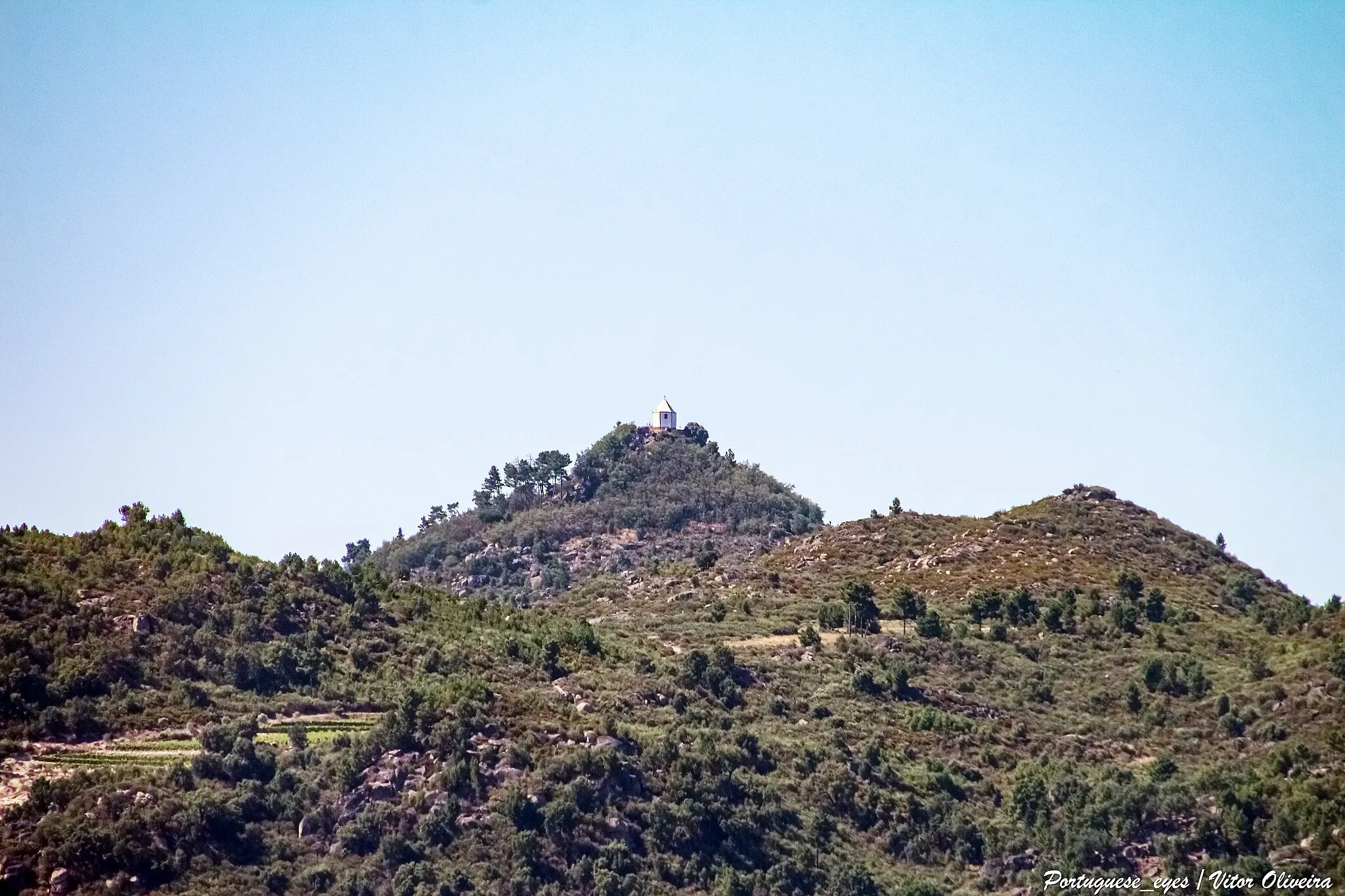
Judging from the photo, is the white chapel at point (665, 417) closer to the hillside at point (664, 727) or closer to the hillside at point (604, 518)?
the hillside at point (604, 518)

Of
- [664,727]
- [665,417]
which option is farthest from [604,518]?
[664,727]

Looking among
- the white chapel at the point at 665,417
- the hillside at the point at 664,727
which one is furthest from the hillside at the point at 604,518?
the hillside at the point at 664,727

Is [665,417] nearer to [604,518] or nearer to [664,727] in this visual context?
[604,518]

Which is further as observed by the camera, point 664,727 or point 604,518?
point 604,518

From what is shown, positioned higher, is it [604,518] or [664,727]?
[604,518]

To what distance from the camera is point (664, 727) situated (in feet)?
253

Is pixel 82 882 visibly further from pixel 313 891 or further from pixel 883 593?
pixel 883 593

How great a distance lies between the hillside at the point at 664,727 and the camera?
6631cm

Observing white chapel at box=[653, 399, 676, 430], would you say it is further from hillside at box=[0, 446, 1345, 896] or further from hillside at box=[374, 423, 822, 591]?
hillside at box=[0, 446, 1345, 896]

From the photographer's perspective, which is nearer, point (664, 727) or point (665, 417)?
point (664, 727)

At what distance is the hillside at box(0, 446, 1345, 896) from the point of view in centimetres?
6631

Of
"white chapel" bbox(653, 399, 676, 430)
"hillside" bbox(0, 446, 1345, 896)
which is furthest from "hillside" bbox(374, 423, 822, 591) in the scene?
"hillside" bbox(0, 446, 1345, 896)

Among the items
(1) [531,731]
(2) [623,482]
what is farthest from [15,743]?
(2) [623,482]

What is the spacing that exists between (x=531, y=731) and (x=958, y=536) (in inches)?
1603
